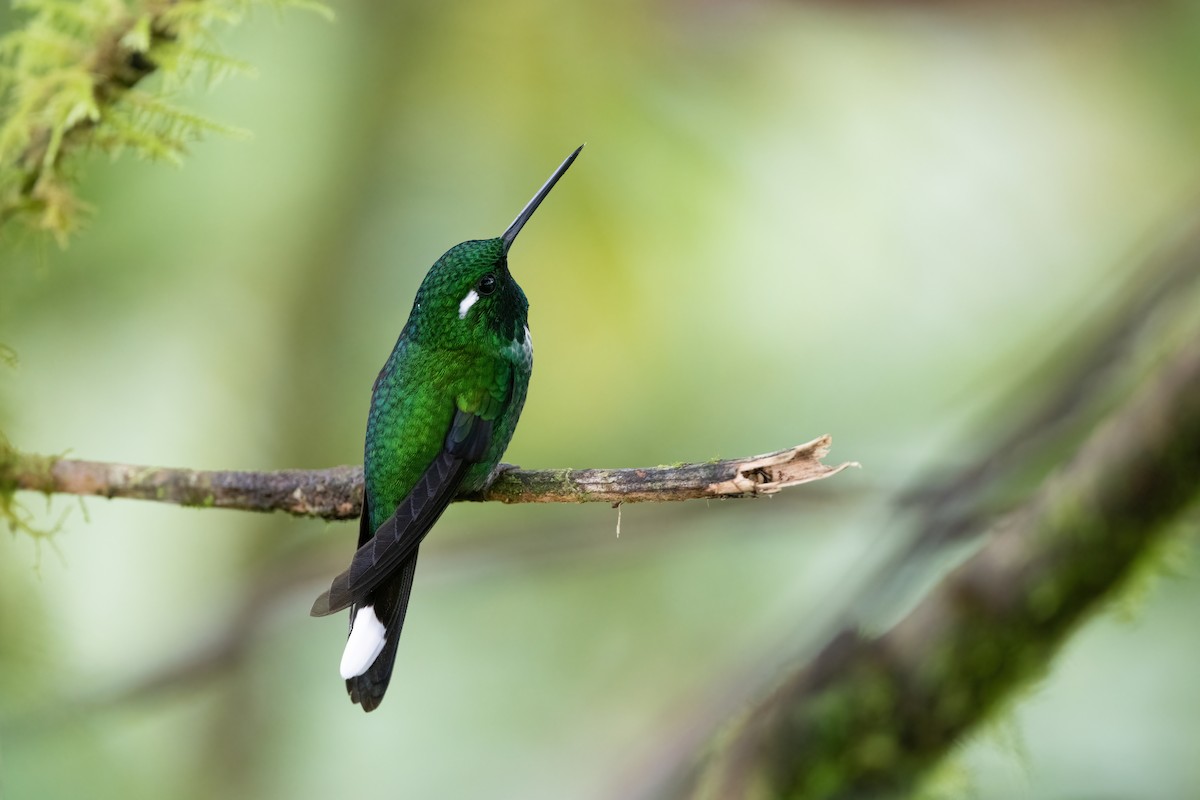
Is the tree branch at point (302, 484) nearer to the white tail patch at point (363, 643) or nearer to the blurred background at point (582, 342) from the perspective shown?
the white tail patch at point (363, 643)

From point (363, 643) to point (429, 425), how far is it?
30cm

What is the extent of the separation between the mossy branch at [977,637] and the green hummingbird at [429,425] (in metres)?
0.47

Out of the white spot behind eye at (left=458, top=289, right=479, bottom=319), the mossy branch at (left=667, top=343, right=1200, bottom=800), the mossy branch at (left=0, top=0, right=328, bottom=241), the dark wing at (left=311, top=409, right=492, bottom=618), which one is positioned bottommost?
the mossy branch at (left=667, top=343, right=1200, bottom=800)

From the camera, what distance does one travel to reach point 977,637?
139 cm

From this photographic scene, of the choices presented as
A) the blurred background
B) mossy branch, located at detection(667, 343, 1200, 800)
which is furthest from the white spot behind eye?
mossy branch, located at detection(667, 343, 1200, 800)

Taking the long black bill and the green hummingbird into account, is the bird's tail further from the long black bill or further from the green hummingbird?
the long black bill

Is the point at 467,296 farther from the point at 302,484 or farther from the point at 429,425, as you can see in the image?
the point at 302,484

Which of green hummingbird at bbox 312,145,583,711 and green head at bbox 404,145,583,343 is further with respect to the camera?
green head at bbox 404,145,583,343

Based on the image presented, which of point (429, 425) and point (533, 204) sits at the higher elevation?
point (533, 204)

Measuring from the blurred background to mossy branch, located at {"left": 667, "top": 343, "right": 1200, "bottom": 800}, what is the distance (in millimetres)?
448

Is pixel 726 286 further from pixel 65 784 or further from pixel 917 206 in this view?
pixel 65 784

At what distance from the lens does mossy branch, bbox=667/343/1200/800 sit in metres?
1.27

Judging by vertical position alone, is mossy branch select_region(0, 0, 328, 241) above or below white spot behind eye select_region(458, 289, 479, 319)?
above

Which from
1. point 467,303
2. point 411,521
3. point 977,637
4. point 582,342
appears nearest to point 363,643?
point 411,521
